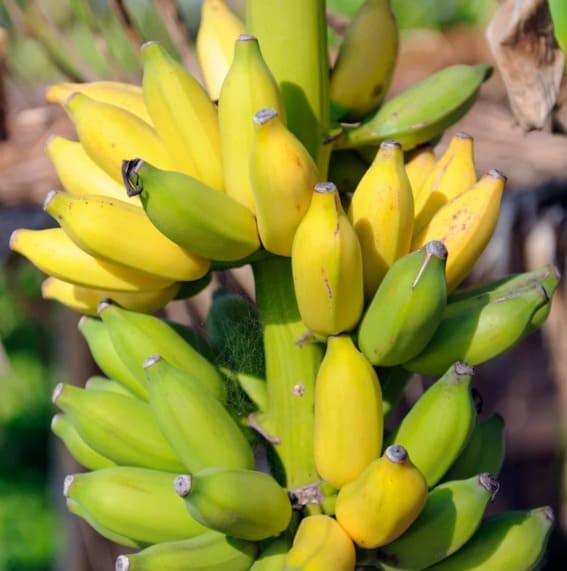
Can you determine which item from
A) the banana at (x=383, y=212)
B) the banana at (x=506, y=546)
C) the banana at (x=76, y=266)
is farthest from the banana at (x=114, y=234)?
the banana at (x=506, y=546)

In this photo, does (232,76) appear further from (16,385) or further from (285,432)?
(16,385)

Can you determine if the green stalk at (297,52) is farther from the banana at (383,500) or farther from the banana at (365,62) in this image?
the banana at (383,500)

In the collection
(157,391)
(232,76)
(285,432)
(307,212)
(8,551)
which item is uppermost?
(232,76)

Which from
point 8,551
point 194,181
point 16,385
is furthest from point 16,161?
point 16,385

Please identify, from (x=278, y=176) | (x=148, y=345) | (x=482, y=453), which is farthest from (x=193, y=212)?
(x=482, y=453)

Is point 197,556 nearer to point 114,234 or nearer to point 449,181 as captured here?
point 114,234
